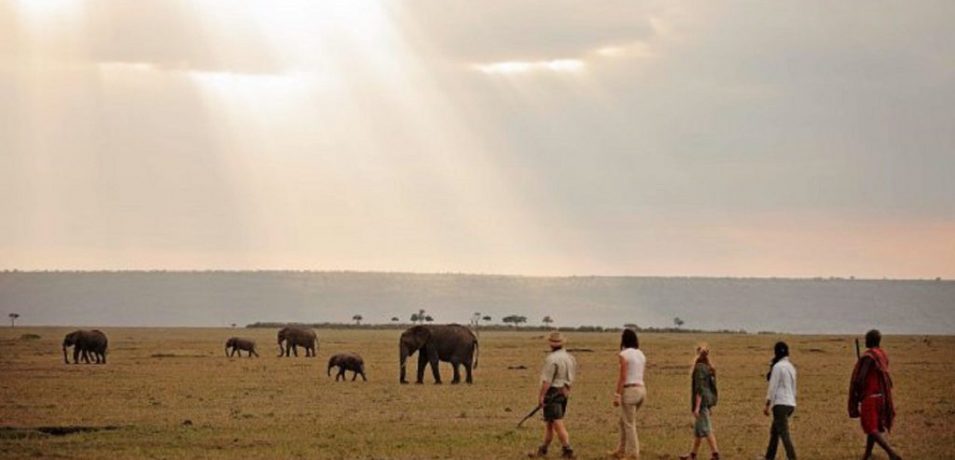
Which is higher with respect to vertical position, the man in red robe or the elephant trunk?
the elephant trunk

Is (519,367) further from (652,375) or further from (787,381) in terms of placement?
(787,381)

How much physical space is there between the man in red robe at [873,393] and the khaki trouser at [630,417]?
364cm

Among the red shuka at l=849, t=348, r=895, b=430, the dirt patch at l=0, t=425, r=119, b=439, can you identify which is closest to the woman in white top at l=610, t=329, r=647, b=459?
the red shuka at l=849, t=348, r=895, b=430

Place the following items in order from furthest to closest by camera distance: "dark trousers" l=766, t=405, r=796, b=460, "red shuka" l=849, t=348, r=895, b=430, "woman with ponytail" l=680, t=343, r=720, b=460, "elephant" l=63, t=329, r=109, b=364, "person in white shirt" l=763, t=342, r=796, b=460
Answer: "elephant" l=63, t=329, r=109, b=364 → "woman with ponytail" l=680, t=343, r=720, b=460 → "red shuka" l=849, t=348, r=895, b=430 → "person in white shirt" l=763, t=342, r=796, b=460 → "dark trousers" l=766, t=405, r=796, b=460

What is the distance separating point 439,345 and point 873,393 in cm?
2876

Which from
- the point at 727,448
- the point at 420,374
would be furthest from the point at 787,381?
the point at 420,374

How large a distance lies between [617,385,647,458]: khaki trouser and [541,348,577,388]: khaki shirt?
3.80 ft

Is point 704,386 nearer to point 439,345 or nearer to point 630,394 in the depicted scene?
point 630,394

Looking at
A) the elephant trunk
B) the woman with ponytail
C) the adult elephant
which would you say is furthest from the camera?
the adult elephant

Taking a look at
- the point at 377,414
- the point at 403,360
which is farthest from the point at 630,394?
the point at 403,360

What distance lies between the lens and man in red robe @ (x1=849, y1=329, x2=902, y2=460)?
24.6 meters

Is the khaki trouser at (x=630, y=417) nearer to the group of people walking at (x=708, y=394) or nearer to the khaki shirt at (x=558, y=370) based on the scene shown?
the group of people walking at (x=708, y=394)

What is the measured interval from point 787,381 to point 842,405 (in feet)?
49.6

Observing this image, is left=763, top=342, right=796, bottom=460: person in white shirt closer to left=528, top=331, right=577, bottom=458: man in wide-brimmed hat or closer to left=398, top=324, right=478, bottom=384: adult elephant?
left=528, top=331, right=577, bottom=458: man in wide-brimmed hat
